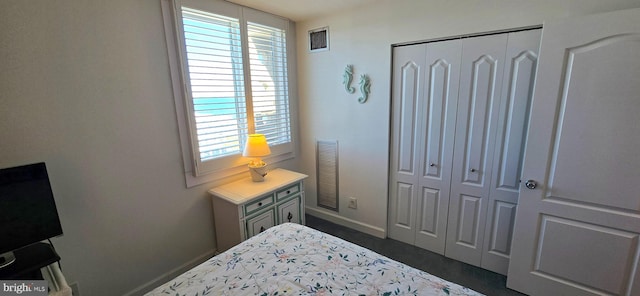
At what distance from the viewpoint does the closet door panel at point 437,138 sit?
2125mm

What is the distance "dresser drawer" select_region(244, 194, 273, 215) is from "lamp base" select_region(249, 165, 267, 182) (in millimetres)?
224

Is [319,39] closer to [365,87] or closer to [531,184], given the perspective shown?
[365,87]

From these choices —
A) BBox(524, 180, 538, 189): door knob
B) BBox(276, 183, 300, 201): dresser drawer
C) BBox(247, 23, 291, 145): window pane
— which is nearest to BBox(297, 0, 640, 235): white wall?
BBox(247, 23, 291, 145): window pane

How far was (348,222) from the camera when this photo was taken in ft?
9.82

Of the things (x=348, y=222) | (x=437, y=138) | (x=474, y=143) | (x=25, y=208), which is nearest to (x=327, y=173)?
(x=348, y=222)

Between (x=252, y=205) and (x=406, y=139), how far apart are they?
152cm

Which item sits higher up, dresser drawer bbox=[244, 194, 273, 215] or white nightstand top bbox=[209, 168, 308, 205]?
white nightstand top bbox=[209, 168, 308, 205]

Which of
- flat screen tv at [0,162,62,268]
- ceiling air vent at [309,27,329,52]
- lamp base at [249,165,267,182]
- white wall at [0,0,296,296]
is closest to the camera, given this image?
flat screen tv at [0,162,62,268]

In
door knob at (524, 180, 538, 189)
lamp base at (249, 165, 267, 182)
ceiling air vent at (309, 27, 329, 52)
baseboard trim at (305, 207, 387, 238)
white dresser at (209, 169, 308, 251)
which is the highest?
ceiling air vent at (309, 27, 329, 52)

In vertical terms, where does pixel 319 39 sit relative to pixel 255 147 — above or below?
above

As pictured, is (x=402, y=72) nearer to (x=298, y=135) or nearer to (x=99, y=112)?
(x=298, y=135)

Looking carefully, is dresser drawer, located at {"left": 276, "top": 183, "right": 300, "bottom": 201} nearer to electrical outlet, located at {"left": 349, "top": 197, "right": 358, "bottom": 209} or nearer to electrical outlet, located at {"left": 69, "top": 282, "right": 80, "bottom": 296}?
electrical outlet, located at {"left": 349, "top": 197, "right": 358, "bottom": 209}

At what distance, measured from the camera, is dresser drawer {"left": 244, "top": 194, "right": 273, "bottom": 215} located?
2.14 m

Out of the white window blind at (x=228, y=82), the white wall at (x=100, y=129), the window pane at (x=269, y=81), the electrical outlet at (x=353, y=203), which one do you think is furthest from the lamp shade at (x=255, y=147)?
the electrical outlet at (x=353, y=203)
